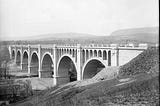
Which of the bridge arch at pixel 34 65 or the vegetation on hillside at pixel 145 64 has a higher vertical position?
the vegetation on hillside at pixel 145 64

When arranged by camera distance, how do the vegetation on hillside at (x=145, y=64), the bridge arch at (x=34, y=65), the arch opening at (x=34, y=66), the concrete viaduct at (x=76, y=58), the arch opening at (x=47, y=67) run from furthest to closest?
1. the arch opening at (x=34, y=66)
2. the bridge arch at (x=34, y=65)
3. the arch opening at (x=47, y=67)
4. the concrete viaduct at (x=76, y=58)
5. the vegetation on hillside at (x=145, y=64)

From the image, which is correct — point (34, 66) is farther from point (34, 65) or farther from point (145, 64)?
point (145, 64)

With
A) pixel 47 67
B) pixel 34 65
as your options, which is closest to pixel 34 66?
pixel 34 65

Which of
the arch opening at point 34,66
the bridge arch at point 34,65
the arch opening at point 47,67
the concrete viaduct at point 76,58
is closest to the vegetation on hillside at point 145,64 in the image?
the concrete viaduct at point 76,58

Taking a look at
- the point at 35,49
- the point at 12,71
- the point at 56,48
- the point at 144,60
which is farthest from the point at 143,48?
the point at 12,71

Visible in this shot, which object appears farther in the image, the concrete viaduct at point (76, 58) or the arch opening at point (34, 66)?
the arch opening at point (34, 66)

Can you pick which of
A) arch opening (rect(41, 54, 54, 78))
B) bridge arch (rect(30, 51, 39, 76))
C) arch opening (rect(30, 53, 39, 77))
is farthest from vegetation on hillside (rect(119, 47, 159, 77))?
arch opening (rect(30, 53, 39, 77))

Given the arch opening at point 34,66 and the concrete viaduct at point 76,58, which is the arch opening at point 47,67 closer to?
the concrete viaduct at point 76,58

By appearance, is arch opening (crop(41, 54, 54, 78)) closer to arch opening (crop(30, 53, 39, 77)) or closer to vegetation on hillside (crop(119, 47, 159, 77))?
arch opening (crop(30, 53, 39, 77))

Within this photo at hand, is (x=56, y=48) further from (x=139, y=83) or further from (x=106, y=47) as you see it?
(x=139, y=83)
